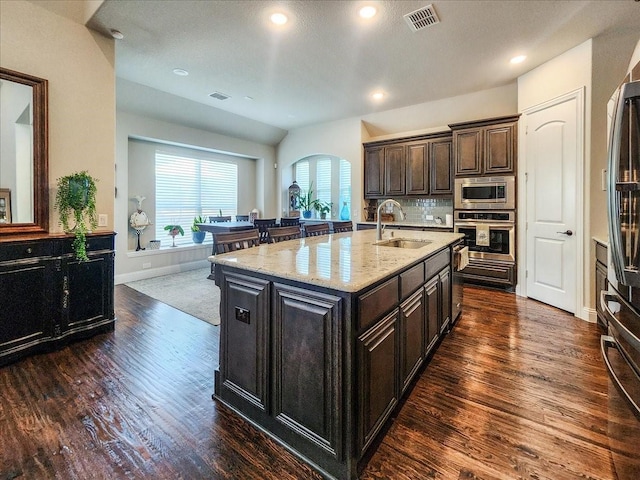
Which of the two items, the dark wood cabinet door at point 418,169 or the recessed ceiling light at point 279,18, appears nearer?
the recessed ceiling light at point 279,18

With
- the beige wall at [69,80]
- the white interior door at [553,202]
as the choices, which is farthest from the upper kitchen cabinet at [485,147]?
the beige wall at [69,80]

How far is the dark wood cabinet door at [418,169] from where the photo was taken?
559 centimetres

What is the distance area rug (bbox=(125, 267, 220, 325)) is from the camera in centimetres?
387

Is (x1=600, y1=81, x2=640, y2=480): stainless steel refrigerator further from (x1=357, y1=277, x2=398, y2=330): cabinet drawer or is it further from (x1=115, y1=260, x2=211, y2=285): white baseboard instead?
(x1=115, y1=260, x2=211, y2=285): white baseboard

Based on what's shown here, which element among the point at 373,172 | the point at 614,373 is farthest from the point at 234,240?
the point at 373,172

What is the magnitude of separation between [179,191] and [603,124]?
6.70 meters

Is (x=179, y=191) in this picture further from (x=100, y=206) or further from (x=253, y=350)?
(x=253, y=350)

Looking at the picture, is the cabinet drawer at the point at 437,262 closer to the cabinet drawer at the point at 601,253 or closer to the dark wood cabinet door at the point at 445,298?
the dark wood cabinet door at the point at 445,298

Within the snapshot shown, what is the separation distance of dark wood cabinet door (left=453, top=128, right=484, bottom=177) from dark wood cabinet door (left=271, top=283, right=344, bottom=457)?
4282 mm

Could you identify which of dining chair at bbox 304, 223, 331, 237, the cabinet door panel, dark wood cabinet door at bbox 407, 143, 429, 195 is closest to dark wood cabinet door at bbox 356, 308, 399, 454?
the cabinet door panel

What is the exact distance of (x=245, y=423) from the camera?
1843 millimetres

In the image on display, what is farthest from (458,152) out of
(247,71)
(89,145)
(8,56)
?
(8,56)

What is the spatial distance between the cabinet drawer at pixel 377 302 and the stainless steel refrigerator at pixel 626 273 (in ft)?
3.02

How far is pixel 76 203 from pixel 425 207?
5204mm
